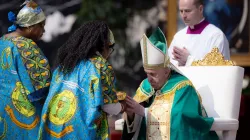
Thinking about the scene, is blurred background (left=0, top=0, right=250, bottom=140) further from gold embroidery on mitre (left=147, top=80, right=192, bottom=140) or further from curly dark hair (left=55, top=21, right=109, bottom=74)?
curly dark hair (left=55, top=21, right=109, bottom=74)

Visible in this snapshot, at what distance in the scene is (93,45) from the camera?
6.08m

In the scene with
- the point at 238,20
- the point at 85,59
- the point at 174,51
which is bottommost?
the point at 238,20

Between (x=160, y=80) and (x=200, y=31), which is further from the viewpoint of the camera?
(x=200, y=31)

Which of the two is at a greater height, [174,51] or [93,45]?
[93,45]

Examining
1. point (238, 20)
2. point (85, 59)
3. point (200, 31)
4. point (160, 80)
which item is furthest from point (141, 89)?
point (238, 20)

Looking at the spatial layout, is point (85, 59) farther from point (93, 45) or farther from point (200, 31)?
point (200, 31)

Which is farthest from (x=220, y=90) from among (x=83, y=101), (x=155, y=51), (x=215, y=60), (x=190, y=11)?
(x=83, y=101)

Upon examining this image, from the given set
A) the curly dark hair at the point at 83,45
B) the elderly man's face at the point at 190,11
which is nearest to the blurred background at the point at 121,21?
the elderly man's face at the point at 190,11

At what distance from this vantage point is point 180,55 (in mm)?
7363

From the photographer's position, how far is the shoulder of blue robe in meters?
6.26

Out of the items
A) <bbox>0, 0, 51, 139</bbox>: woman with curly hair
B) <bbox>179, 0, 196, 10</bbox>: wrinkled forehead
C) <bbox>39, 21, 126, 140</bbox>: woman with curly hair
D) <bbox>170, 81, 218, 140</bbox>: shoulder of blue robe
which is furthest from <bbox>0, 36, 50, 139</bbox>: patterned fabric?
<bbox>179, 0, 196, 10</bbox>: wrinkled forehead

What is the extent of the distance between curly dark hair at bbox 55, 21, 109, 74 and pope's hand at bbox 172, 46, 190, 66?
1.35 metres

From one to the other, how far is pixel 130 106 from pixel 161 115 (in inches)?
11.3

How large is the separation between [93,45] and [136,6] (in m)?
4.59
